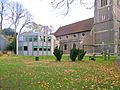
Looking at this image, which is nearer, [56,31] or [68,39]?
[68,39]

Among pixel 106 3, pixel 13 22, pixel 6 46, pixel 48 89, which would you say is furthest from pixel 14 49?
pixel 48 89

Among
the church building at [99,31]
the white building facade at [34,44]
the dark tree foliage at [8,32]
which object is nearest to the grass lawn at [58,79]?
the church building at [99,31]

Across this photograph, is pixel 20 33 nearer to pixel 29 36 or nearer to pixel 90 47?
pixel 29 36

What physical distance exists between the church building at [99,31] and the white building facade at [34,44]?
35.4ft

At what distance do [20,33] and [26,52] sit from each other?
7109 millimetres

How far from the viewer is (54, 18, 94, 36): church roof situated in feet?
254

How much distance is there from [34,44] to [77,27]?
20324 mm

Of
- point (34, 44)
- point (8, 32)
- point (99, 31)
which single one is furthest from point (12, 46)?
point (99, 31)

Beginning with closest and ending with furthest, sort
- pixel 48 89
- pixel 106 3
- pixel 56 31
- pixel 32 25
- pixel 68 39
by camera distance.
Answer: pixel 48 89 < pixel 106 3 < pixel 32 25 < pixel 68 39 < pixel 56 31

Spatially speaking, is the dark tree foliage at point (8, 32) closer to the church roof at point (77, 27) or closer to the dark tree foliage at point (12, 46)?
the dark tree foliage at point (12, 46)

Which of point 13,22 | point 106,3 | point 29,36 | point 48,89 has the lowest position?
point 48,89

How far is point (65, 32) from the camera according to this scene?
88188mm

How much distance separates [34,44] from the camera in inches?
2704

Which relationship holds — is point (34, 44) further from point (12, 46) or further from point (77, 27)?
point (77, 27)
